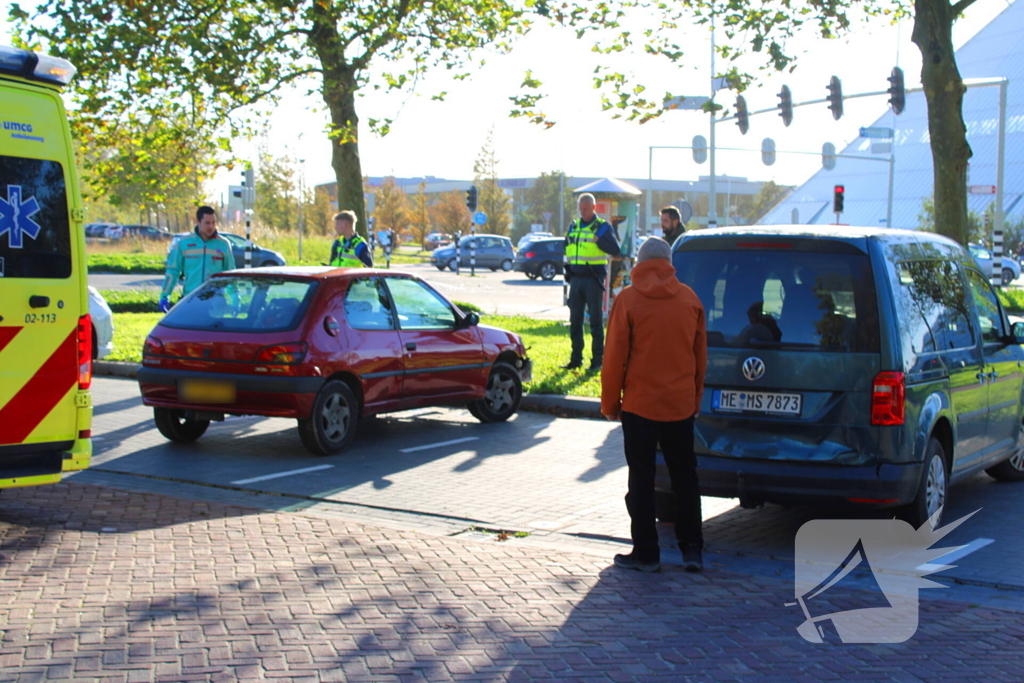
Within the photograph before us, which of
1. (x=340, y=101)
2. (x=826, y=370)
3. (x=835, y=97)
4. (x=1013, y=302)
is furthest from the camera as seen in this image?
(x=1013, y=302)

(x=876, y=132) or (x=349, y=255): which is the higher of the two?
(x=876, y=132)

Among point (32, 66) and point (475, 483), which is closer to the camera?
point (32, 66)

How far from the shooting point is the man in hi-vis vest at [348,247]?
38.9 ft

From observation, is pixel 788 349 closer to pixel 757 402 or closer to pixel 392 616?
pixel 757 402

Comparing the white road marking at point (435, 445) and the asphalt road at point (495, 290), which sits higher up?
the white road marking at point (435, 445)

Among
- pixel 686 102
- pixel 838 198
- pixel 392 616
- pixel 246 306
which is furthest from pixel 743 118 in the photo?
pixel 392 616

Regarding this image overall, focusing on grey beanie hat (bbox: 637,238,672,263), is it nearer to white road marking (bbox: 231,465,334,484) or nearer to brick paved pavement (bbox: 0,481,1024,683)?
brick paved pavement (bbox: 0,481,1024,683)

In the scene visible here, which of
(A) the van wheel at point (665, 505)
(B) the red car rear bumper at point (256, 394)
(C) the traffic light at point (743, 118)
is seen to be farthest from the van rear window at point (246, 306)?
(C) the traffic light at point (743, 118)

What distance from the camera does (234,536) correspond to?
6488 millimetres

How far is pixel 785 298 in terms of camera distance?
639 cm

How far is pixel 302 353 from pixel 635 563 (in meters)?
3.71

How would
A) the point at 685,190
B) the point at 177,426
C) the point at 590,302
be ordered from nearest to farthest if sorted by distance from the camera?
the point at 177,426 → the point at 590,302 → the point at 685,190

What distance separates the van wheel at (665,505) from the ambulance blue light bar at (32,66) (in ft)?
13.5

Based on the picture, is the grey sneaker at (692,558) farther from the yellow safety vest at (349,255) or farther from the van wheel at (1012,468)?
the yellow safety vest at (349,255)
